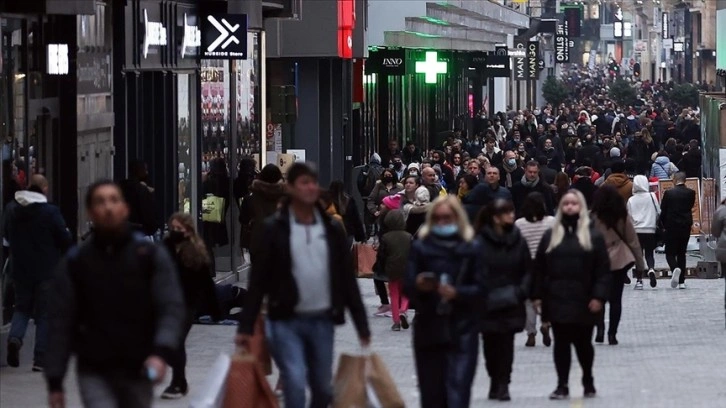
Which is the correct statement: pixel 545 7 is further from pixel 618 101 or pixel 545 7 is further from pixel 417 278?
pixel 417 278

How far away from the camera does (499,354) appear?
12289 mm

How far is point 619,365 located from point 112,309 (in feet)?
26.0

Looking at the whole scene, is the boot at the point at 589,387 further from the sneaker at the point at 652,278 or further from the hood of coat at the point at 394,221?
the sneaker at the point at 652,278

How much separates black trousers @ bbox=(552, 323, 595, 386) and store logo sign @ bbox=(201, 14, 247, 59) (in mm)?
9417

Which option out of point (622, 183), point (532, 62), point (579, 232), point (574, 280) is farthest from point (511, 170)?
point (532, 62)

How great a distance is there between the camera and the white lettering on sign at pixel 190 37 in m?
21.1

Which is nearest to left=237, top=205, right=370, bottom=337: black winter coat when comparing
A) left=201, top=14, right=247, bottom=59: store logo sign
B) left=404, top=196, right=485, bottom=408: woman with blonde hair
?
left=404, top=196, right=485, bottom=408: woman with blonde hair

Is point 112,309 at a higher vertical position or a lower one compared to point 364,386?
higher

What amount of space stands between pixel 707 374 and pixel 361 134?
26604 mm

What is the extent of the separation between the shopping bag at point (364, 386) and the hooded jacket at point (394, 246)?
25.2ft

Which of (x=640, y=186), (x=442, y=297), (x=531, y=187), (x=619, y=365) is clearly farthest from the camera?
(x=640, y=186)

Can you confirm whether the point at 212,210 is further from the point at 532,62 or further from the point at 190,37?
the point at 532,62

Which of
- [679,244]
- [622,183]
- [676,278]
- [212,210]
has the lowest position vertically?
[676,278]

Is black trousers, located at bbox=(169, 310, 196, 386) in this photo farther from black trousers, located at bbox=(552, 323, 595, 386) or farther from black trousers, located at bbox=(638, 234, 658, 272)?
black trousers, located at bbox=(638, 234, 658, 272)
